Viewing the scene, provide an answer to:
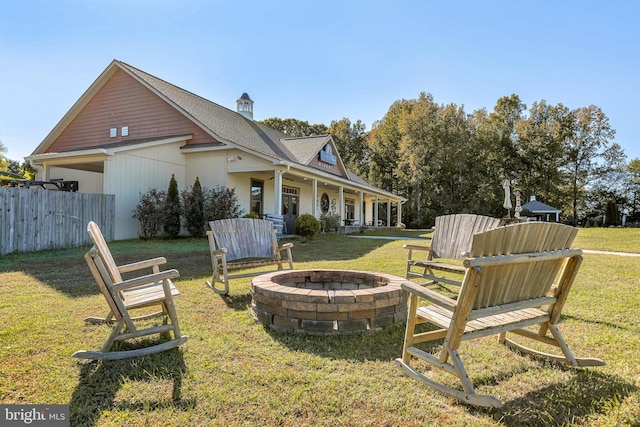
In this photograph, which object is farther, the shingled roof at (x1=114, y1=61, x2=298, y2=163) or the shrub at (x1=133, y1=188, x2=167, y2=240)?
the shingled roof at (x1=114, y1=61, x2=298, y2=163)

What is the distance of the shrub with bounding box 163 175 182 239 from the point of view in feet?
38.1

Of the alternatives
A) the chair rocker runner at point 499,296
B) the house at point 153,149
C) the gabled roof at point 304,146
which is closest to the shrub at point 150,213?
the house at point 153,149

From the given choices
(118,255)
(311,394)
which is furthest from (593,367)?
(118,255)

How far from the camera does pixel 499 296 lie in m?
2.21

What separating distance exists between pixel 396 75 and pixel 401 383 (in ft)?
49.2

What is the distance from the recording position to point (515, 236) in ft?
6.98

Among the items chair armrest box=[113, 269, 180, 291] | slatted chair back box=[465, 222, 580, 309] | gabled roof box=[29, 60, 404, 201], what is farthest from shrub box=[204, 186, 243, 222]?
slatted chair back box=[465, 222, 580, 309]

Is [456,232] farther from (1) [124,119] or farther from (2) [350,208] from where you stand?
(2) [350,208]

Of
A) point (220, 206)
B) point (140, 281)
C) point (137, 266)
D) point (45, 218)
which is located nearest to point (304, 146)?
point (220, 206)

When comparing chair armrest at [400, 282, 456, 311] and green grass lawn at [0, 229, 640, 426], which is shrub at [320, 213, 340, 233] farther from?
chair armrest at [400, 282, 456, 311]

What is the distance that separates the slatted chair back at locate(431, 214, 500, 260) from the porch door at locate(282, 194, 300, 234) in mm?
11513

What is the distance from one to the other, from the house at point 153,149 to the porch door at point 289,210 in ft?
0.17

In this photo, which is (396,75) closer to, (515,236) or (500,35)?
(500,35)

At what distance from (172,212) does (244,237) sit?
757cm
